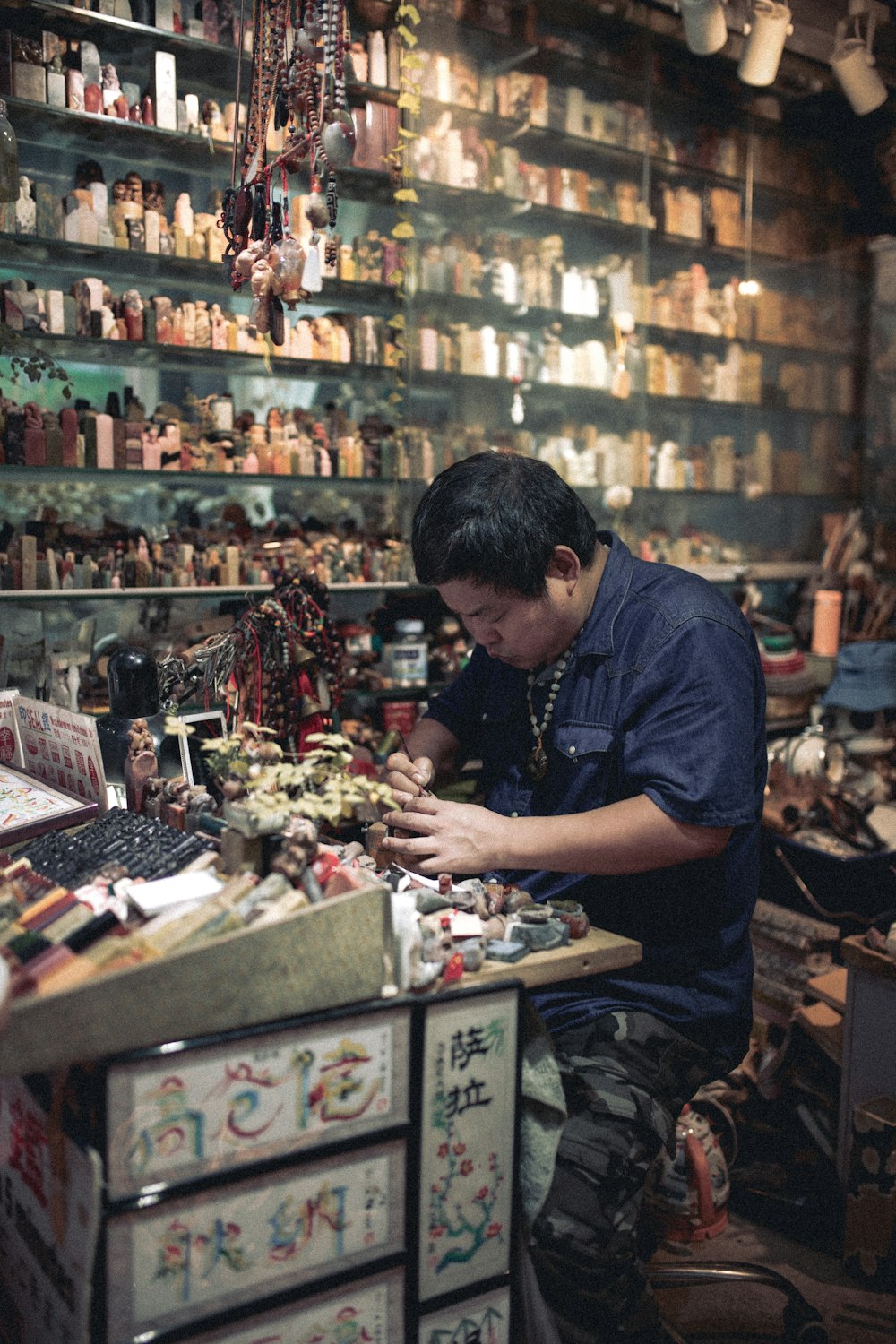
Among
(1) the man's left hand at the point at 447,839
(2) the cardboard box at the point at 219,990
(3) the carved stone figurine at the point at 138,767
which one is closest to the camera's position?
(2) the cardboard box at the point at 219,990

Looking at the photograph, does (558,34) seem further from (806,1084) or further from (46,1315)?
(46,1315)

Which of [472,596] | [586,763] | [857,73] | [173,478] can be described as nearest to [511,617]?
[472,596]

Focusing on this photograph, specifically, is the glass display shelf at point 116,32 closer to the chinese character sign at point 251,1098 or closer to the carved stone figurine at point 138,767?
the carved stone figurine at point 138,767

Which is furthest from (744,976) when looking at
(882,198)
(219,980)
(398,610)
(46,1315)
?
(882,198)

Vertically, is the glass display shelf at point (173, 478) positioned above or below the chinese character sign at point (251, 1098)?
above

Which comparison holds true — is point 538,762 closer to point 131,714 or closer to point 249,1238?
point 131,714

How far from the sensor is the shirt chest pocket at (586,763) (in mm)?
2115

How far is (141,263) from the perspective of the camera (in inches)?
145

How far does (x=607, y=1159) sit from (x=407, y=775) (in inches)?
33.3

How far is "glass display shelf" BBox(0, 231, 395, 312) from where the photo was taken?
343cm

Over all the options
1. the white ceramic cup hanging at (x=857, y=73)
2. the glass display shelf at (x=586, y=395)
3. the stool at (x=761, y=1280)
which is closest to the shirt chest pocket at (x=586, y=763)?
the stool at (x=761, y=1280)

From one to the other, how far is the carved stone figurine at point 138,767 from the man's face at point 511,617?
2.17 ft

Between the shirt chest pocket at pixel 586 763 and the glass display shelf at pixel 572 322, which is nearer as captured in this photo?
the shirt chest pocket at pixel 586 763

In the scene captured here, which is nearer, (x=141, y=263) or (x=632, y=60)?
(x=141, y=263)
